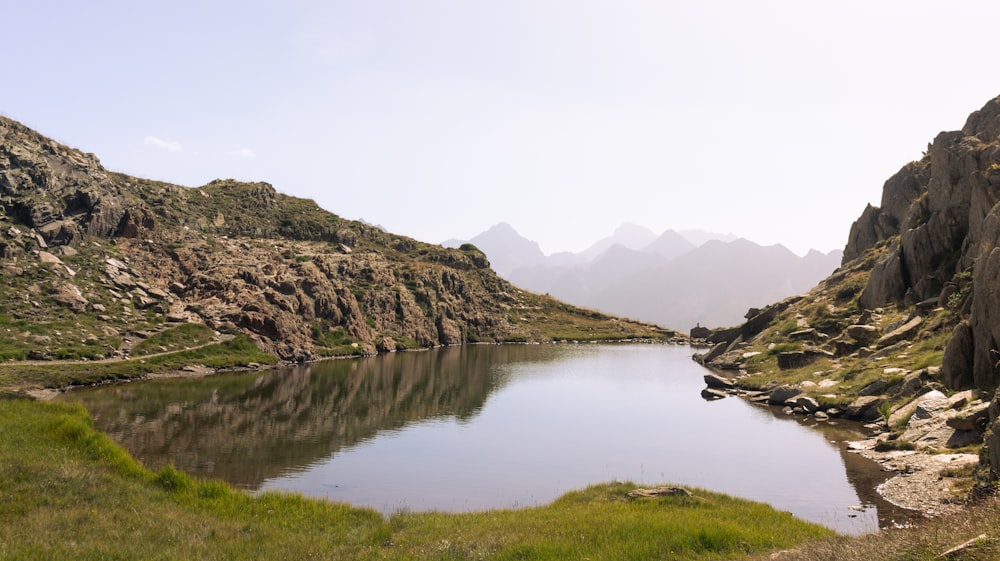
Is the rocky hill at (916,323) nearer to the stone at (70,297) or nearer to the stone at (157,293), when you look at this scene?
the stone at (157,293)

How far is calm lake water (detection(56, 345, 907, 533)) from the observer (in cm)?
3416

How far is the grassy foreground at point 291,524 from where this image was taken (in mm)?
17855

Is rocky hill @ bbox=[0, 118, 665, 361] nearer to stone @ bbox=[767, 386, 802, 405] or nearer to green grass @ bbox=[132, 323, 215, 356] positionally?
green grass @ bbox=[132, 323, 215, 356]

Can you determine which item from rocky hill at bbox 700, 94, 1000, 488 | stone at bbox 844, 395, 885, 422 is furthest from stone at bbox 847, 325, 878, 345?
stone at bbox 844, 395, 885, 422

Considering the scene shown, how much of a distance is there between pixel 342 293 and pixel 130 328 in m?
44.6

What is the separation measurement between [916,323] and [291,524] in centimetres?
6103

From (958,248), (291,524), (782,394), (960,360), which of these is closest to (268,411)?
(291,524)

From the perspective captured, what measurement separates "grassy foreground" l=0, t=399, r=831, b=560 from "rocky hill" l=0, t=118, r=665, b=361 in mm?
55173

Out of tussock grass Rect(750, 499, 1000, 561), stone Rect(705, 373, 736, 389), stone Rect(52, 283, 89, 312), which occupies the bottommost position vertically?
stone Rect(705, 373, 736, 389)

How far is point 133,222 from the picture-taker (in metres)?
107

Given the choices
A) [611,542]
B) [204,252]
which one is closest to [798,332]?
[611,542]

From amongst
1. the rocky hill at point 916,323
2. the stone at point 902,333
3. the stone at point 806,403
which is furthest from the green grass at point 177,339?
the stone at point 902,333

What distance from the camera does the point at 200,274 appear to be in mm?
104938

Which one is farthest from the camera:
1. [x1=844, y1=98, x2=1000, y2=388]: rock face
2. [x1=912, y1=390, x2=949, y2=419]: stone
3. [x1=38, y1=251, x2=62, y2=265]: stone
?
[x1=38, y1=251, x2=62, y2=265]: stone
